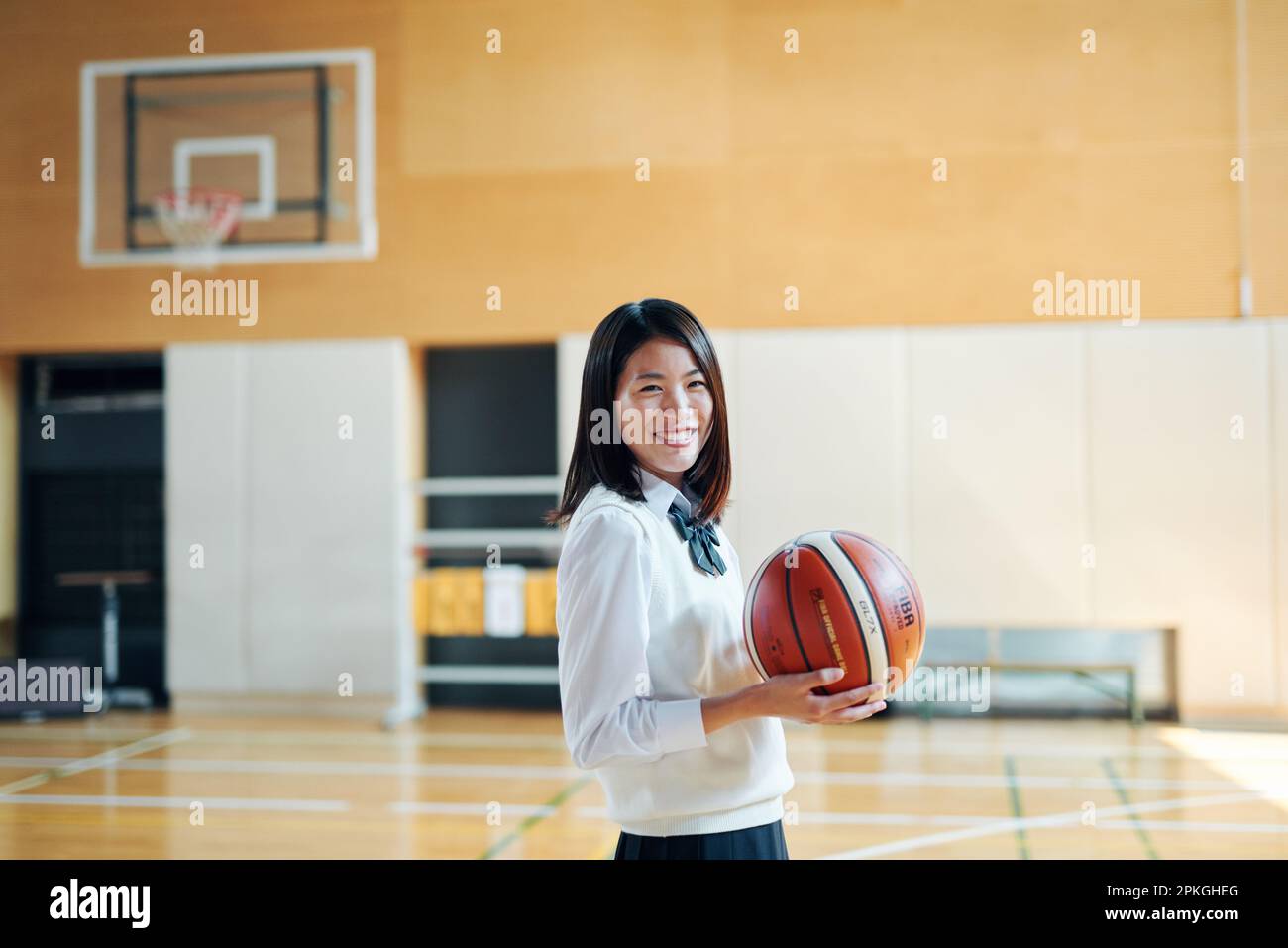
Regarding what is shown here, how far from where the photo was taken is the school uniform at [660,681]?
1.42m

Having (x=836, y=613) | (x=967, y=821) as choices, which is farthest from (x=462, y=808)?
(x=836, y=613)

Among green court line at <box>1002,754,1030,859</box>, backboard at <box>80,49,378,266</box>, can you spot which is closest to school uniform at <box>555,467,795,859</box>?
green court line at <box>1002,754,1030,859</box>

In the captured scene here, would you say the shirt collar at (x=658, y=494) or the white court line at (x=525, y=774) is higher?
the shirt collar at (x=658, y=494)

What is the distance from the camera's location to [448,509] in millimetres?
6727

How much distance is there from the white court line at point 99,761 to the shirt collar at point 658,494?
4.08 m

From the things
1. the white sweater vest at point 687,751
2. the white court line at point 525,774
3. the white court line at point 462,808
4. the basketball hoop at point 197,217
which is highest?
the basketball hoop at point 197,217

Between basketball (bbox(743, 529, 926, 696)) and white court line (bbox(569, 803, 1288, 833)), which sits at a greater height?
basketball (bbox(743, 529, 926, 696))

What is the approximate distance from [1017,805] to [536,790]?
1807 mm

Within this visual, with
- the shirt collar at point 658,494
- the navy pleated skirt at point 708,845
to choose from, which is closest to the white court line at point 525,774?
the navy pleated skirt at point 708,845

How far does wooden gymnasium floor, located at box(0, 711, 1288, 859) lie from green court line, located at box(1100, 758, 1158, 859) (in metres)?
0.01

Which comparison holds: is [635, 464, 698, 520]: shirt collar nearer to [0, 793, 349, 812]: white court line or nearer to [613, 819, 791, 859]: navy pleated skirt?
[613, 819, 791, 859]: navy pleated skirt

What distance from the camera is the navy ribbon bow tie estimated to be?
1545mm

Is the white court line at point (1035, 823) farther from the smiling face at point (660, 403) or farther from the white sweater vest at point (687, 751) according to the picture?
the smiling face at point (660, 403)
